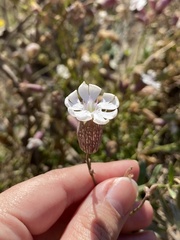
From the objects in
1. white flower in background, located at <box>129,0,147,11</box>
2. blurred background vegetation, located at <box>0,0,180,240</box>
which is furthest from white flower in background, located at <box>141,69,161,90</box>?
white flower in background, located at <box>129,0,147,11</box>

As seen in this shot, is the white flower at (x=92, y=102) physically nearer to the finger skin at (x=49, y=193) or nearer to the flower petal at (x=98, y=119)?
the flower petal at (x=98, y=119)

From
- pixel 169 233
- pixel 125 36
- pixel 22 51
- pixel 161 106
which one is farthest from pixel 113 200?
pixel 125 36

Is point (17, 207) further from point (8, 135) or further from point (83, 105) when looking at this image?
point (8, 135)

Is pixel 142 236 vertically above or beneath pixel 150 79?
beneath

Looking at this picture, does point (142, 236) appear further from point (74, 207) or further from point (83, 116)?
point (83, 116)

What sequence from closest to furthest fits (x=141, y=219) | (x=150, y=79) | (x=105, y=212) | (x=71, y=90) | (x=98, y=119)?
(x=98, y=119) → (x=105, y=212) → (x=141, y=219) → (x=150, y=79) → (x=71, y=90)

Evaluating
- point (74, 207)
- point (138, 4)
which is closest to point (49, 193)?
point (74, 207)

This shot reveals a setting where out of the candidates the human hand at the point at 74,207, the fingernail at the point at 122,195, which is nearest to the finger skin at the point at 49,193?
the human hand at the point at 74,207
